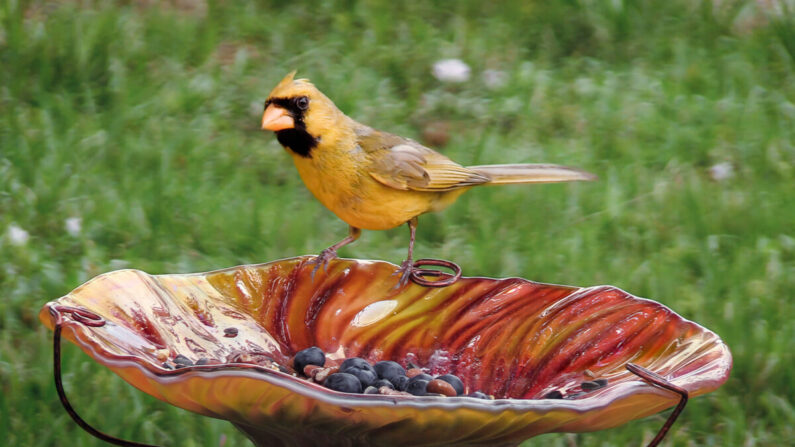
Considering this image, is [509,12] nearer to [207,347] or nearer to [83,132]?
[83,132]

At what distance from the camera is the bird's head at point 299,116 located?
202 cm

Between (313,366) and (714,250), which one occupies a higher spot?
(313,366)

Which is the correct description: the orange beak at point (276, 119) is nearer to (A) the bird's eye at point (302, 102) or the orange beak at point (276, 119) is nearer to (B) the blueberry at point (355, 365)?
(A) the bird's eye at point (302, 102)

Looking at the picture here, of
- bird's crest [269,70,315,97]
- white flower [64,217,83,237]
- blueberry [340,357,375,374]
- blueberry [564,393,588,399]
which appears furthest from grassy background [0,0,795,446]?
bird's crest [269,70,315,97]

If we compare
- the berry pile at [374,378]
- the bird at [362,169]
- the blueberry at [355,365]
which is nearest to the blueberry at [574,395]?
the berry pile at [374,378]

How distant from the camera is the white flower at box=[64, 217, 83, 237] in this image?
382 centimetres

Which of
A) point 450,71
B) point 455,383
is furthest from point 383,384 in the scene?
point 450,71

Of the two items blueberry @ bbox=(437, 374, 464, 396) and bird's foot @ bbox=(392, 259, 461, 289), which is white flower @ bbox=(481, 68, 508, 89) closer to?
bird's foot @ bbox=(392, 259, 461, 289)

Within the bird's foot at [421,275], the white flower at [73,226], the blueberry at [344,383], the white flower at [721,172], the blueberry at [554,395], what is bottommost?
the white flower at [73,226]

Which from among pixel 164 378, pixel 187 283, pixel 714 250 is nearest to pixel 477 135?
pixel 714 250

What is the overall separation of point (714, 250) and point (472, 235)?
2.69 ft

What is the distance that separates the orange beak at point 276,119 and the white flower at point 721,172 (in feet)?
8.88

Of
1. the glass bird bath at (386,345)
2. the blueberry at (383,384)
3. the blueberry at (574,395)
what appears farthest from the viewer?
the blueberry at (383,384)

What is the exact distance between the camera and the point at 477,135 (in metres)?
4.59
